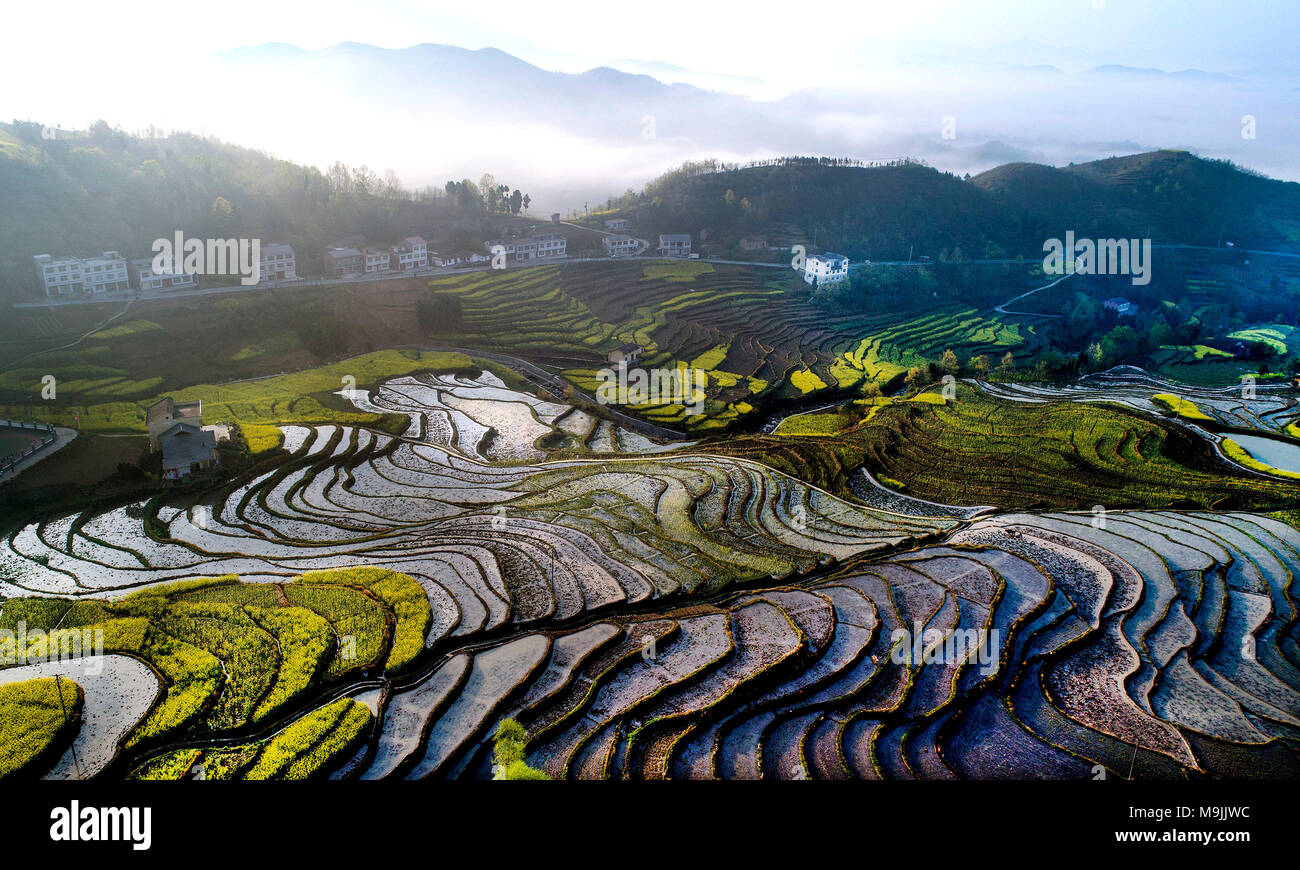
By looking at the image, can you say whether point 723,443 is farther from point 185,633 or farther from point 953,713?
point 185,633

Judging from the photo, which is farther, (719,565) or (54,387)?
(54,387)

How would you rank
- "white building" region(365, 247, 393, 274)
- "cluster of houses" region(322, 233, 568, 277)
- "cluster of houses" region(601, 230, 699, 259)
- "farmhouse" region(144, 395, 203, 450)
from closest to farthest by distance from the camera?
"farmhouse" region(144, 395, 203, 450), "cluster of houses" region(322, 233, 568, 277), "white building" region(365, 247, 393, 274), "cluster of houses" region(601, 230, 699, 259)

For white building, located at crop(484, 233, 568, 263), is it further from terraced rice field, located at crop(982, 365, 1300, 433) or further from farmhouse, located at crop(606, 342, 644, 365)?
terraced rice field, located at crop(982, 365, 1300, 433)

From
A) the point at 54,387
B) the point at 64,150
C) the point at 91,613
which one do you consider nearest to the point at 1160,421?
the point at 91,613

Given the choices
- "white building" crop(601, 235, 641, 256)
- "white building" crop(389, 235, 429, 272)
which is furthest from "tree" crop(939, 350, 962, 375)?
"white building" crop(389, 235, 429, 272)

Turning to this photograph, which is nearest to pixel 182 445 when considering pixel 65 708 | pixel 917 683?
pixel 65 708
